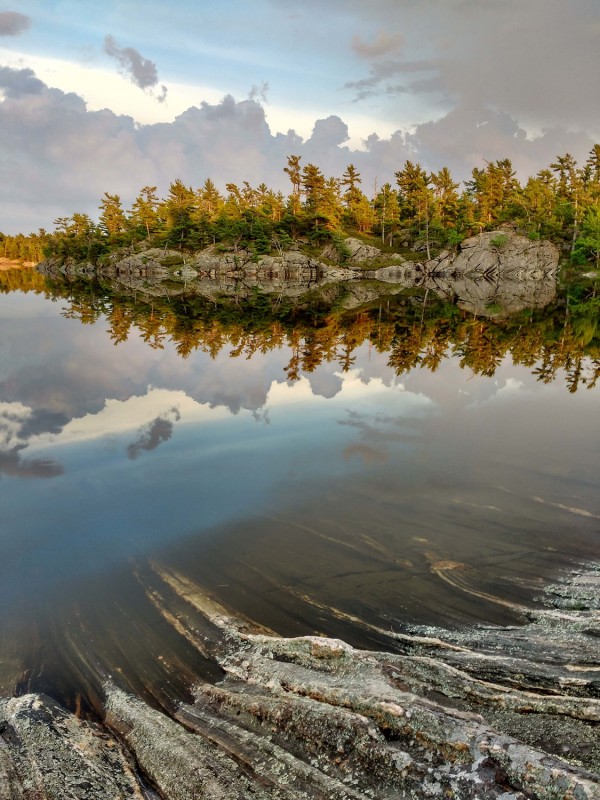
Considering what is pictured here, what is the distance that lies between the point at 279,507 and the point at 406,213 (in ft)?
439

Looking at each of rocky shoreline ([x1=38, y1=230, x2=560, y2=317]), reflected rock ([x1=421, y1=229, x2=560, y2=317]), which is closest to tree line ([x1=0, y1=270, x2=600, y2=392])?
rocky shoreline ([x1=38, y1=230, x2=560, y2=317])

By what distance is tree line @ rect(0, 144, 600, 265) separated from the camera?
117312 millimetres

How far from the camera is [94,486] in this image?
14.4 meters

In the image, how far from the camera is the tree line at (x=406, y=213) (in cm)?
11731

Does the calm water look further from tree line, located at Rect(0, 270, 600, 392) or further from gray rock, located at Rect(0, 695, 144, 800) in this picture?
tree line, located at Rect(0, 270, 600, 392)

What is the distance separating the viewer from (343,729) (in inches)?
225

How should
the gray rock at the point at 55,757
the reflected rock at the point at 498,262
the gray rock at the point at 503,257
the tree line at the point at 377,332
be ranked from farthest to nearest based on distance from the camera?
the gray rock at the point at 503,257 < the reflected rock at the point at 498,262 < the tree line at the point at 377,332 < the gray rock at the point at 55,757

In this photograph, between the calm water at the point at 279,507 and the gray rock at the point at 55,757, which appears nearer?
the gray rock at the point at 55,757

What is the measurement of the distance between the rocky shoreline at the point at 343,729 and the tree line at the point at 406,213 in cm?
11947

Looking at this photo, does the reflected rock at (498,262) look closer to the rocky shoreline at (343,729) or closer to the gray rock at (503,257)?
the gray rock at (503,257)

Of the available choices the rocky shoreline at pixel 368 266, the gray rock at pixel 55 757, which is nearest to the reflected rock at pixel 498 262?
the rocky shoreline at pixel 368 266

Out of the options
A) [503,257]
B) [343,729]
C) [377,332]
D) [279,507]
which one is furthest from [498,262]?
[343,729]

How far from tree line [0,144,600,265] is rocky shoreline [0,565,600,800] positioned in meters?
119

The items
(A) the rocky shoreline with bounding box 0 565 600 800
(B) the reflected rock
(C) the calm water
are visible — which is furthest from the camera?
(B) the reflected rock
